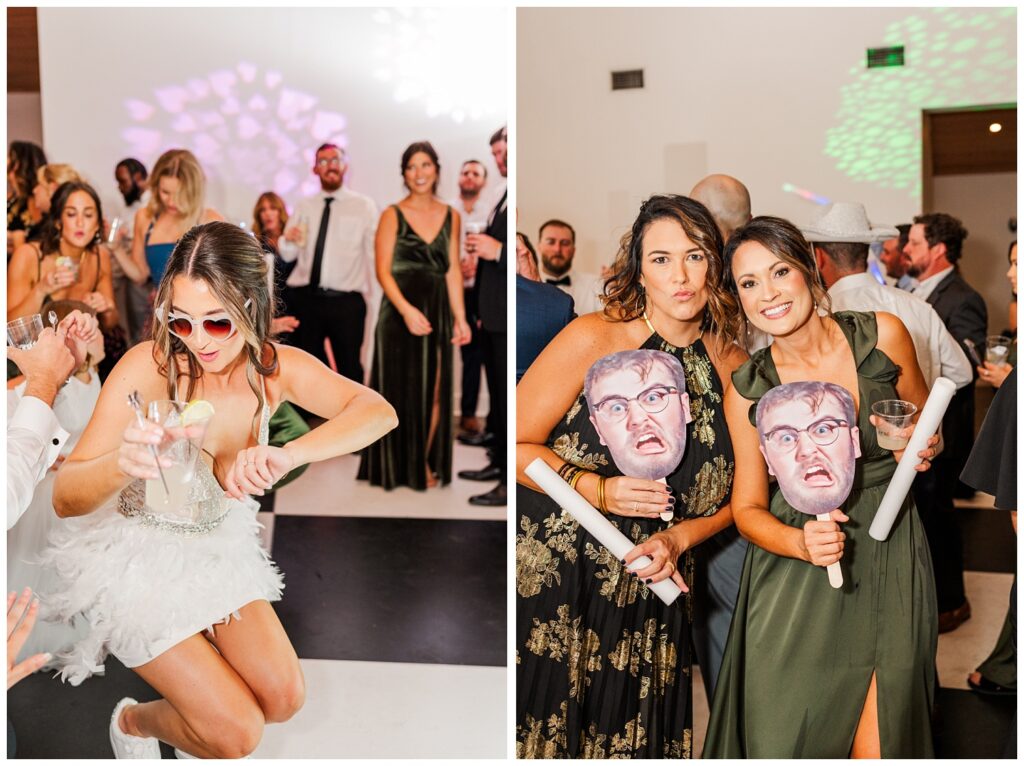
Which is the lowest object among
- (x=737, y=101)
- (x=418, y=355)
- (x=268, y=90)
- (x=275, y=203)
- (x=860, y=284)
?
(x=418, y=355)

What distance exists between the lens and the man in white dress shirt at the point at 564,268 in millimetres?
2527

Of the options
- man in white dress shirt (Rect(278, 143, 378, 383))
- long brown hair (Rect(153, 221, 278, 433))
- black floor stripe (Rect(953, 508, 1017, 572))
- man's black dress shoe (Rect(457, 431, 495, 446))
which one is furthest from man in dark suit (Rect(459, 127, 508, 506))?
black floor stripe (Rect(953, 508, 1017, 572))

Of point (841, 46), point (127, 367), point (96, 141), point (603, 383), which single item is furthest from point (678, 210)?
point (96, 141)

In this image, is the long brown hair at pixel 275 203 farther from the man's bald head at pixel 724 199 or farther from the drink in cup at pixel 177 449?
the man's bald head at pixel 724 199

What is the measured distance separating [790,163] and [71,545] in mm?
2201

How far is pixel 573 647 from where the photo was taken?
2434mm

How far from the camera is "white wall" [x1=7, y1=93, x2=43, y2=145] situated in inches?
137

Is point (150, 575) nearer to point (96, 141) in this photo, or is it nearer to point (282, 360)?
point (282, 360)

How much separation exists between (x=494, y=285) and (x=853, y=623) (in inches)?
75.5

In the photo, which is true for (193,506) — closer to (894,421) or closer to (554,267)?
(554,267)

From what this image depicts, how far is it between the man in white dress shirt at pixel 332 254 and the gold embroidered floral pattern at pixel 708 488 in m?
1.31

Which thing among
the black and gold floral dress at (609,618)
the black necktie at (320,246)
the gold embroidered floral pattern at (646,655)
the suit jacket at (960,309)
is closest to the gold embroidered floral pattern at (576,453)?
the black and gold floral dress at (609,618)

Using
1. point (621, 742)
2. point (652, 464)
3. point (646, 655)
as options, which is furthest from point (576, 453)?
point (621, 742)

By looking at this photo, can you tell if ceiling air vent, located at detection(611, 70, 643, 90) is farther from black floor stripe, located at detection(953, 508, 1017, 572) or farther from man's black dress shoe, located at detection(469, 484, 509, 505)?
black floor stripe, located at detection(953, 508, 1017, 572)
